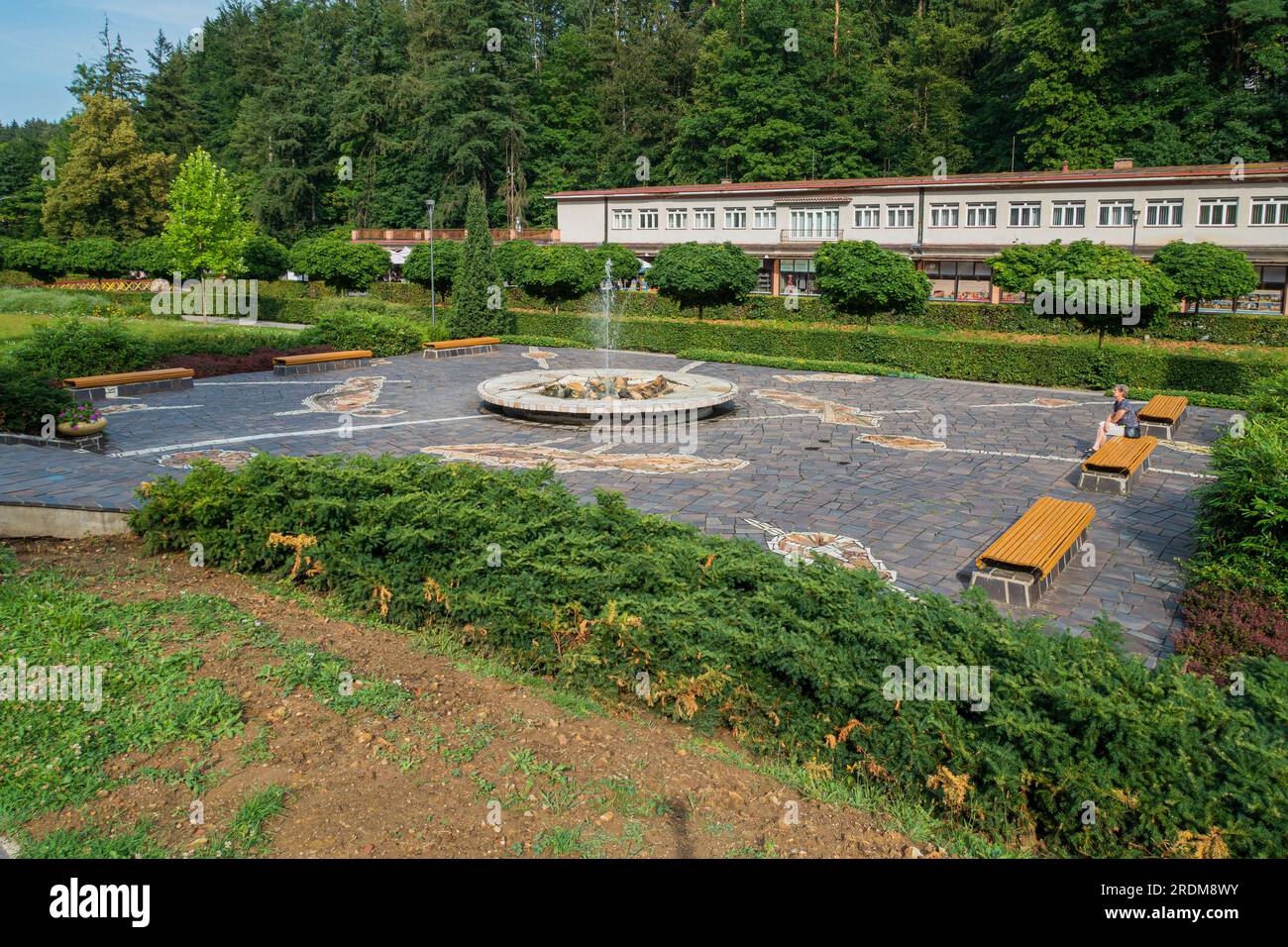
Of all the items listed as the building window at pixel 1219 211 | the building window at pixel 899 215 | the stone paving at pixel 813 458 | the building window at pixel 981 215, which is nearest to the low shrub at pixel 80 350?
the stone paving at pixel 813 458

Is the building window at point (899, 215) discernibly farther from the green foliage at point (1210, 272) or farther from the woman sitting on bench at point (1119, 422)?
the woman sitting on bench at point (1119, 422)

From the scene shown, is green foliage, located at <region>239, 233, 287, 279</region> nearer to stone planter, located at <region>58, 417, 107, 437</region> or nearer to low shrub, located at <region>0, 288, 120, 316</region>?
low shrub, located at <region>0, 288, 120, 316</region>

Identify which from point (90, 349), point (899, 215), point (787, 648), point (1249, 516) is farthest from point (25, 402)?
point (899, 215)

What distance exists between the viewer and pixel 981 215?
38656 millimetres

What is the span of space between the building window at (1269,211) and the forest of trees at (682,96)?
8680 millimetres

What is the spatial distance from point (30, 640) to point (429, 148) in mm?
55502

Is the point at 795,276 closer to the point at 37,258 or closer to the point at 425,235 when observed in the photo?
the point at 425,235

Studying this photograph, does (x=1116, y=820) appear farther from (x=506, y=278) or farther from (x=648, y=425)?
(x=506, y=278)

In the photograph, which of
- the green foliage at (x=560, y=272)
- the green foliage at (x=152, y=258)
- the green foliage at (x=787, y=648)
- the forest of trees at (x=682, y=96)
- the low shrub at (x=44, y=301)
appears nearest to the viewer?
the green foliage at (x=787, y=648)

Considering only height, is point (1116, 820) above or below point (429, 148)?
below

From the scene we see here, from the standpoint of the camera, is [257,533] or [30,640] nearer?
[30,640]

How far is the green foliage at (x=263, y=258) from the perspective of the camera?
46.2 m
